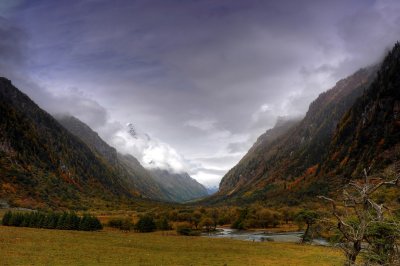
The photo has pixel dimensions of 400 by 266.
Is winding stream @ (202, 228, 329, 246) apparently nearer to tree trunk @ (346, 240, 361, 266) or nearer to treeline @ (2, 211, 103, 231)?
treeline @ (2, 211, 103, 231)

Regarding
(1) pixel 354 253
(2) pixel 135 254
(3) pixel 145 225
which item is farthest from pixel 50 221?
(1) pixel 354 253

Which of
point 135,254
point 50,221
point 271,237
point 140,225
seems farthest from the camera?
A: point 140,225

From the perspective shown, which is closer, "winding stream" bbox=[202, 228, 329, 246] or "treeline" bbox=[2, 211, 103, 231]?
"treeline" bbox=[2, 211, 103, 231]

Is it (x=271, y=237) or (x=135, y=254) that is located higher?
(x=135, y=254)

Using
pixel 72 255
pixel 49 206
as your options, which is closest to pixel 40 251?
pixel 72 255

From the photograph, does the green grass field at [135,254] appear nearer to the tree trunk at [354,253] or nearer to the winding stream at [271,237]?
the winding stream at [271,237]

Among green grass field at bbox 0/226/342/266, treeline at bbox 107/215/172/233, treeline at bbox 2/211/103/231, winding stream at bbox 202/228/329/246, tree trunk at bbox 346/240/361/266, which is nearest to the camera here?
tree trunk at bbox 346/240/361/266

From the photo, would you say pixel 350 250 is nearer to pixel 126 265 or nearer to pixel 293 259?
pixel 126 265

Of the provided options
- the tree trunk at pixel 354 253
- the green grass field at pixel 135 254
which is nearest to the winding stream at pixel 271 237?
the green grass field at pixel 135 254

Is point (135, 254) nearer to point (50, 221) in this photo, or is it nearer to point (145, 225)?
point (50, 221)

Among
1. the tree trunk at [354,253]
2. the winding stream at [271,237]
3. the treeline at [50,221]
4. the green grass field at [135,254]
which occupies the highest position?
the tree trunk at [354,253]

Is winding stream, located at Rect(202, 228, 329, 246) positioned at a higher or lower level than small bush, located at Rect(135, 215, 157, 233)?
lower

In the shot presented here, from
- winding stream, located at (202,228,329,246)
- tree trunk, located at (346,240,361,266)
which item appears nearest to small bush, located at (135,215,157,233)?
winding stream, located at (202,228,329,246)

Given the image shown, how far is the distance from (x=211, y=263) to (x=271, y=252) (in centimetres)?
2237
